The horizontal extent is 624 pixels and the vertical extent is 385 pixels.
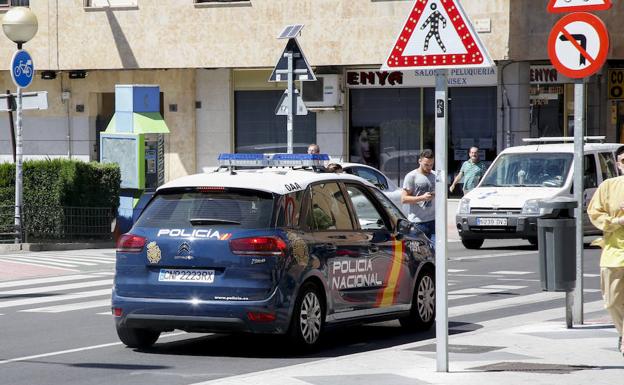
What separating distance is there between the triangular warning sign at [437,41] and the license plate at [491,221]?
1560cm

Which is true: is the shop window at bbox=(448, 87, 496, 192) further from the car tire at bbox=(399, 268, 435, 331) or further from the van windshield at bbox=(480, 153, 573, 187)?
the car tire at bbox=(399, 268, 435, 331)

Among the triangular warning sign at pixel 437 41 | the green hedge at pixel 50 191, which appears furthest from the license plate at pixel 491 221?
the triangular warning sign at pixel 437 41

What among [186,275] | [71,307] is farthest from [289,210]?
[71,307]

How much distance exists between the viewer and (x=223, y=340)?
43.5ft

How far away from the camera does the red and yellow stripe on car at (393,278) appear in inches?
525

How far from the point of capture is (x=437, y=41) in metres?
10.0

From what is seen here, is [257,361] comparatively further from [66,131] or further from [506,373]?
[66,131]

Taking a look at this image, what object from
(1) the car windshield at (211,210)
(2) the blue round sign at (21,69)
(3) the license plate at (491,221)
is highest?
(2) the blue round sign at (21,69)

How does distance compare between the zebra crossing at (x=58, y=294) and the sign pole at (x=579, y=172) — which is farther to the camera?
the zebra crossing at (x=58, y=294)

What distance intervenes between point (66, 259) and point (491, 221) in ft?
Result: 25.0

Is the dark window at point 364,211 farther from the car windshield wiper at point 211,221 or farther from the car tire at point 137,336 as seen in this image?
the car tire at point 137,336

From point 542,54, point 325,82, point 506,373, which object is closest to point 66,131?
point 325,82

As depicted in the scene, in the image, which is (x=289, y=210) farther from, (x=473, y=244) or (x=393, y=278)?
(x=473, y=244)

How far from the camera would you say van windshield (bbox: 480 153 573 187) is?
26.3m
